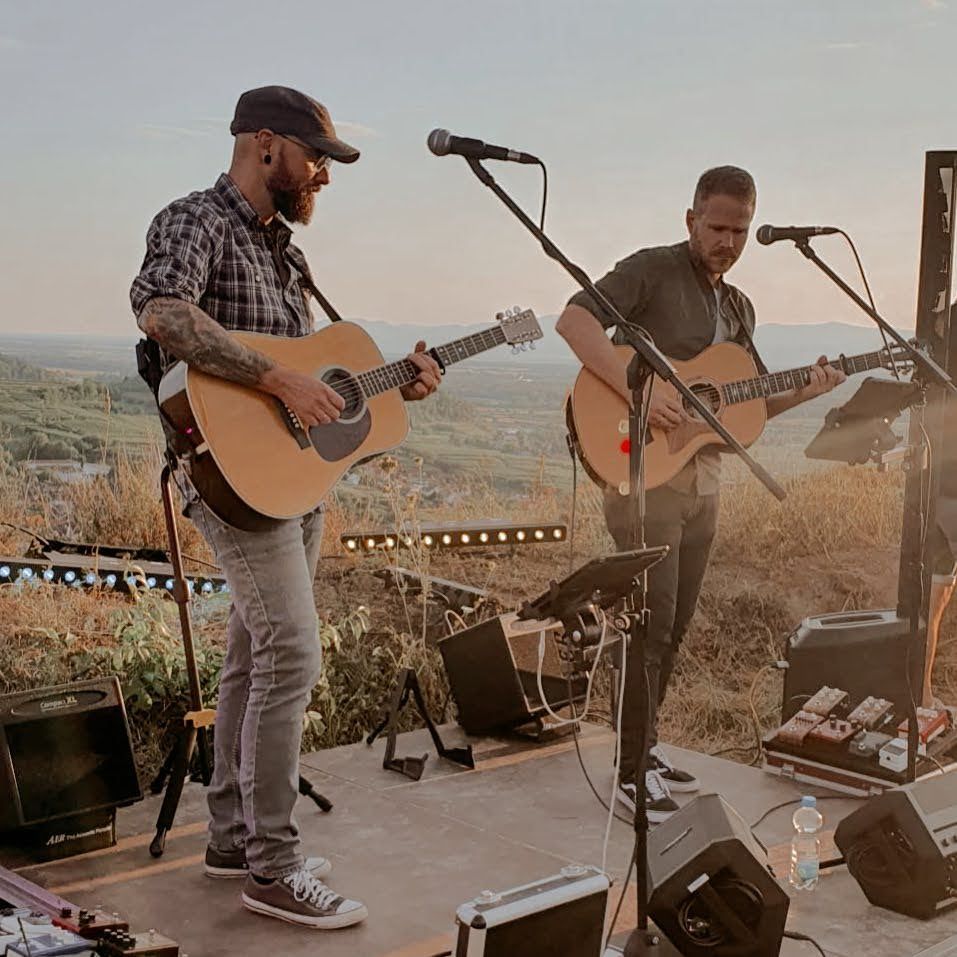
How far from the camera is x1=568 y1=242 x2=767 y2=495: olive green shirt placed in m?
3.88

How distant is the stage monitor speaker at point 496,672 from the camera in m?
4.66

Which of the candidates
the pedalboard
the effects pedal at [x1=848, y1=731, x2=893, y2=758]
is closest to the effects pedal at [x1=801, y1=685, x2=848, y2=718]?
the pedalboard

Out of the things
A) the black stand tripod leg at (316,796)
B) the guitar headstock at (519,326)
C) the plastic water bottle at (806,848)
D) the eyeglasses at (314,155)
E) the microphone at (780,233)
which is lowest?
the plastic water bottle at (806,848)

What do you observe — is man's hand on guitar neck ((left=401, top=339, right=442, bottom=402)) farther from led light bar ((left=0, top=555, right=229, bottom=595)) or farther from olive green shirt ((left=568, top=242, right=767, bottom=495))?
led light bar ((left=0, top=555, right=229, bottom=595))

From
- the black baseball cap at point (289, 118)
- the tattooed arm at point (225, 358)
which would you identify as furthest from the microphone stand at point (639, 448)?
the tattooed arm at point (225, 358)

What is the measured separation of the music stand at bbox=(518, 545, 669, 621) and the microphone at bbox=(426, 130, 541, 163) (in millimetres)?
930

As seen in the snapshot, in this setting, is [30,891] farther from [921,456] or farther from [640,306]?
[921,456]

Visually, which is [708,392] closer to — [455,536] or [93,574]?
[455,536]

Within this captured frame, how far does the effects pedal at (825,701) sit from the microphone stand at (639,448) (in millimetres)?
1732

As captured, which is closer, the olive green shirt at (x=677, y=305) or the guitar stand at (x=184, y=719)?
the guitar stand at (x=184, y=719)

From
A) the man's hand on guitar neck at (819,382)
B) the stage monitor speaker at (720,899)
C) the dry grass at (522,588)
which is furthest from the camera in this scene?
the dry grass at (522,588)

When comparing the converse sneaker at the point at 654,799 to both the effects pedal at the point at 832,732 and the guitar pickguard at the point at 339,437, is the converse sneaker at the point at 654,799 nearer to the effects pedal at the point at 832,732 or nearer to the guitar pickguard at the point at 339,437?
the effects pedal at the point at 832,732

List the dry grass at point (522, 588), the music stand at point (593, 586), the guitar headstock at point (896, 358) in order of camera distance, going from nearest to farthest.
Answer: the music stand at point (593, 586)
the guitar headstock at point (896, 358)
the dry grass at point (522, 588)

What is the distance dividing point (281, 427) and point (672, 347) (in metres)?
1.54
